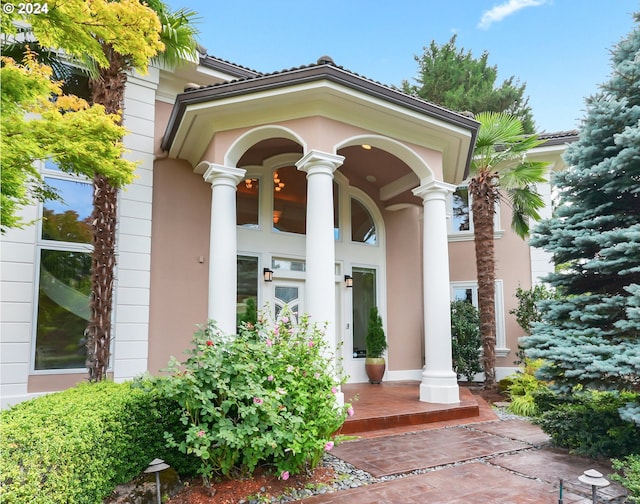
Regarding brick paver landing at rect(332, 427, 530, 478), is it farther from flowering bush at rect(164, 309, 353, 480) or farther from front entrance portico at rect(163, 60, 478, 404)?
front entrance portico at rect(163, 60, 478, 404)

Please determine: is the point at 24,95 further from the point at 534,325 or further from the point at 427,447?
the point at 534,325

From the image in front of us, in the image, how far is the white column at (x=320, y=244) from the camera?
20.4 feet

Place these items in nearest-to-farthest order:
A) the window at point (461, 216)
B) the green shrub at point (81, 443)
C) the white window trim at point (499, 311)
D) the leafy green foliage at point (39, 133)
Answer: the green shrub at point (81, 443), the leafy green foliage at point (39, 133), the white window trim at point (499, 311), the window at point (461, 216)

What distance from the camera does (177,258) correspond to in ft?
26.2

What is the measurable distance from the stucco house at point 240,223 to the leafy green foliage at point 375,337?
1.02 ft

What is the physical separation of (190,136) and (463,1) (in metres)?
10.3

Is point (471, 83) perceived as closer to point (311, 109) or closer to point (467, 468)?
point (311, 109)

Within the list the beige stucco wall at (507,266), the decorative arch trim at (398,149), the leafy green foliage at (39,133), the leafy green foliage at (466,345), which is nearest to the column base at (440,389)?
the decorative arch trim at (398,149)

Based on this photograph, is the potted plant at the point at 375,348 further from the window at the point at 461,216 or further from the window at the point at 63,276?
the window at the point at 63,276

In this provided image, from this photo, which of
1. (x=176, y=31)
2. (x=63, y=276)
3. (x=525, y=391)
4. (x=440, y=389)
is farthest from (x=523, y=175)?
(x=63, y=276)

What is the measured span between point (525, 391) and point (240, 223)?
22.5ft

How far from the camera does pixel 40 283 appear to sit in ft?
22.0

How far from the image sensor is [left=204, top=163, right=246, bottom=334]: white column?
21.7ft

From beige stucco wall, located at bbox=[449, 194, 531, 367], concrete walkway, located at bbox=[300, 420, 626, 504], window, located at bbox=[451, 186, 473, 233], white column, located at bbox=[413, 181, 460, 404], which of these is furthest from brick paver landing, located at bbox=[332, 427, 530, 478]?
window, located at bbox=[451, 186, 473, 233]
